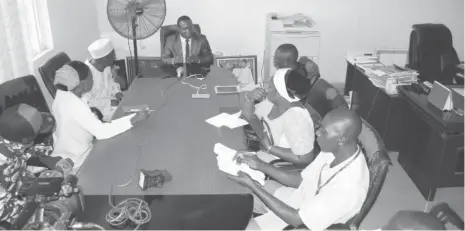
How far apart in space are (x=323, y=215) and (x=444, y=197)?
2.00 m

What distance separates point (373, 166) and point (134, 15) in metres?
2.53

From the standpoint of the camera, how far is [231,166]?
209cm

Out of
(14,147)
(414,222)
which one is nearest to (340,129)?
(414,222)

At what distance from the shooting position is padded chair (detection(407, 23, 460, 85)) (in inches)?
165

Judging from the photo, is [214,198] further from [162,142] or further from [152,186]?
[162,142]

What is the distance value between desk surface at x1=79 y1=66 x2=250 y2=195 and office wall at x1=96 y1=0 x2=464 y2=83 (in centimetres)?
234

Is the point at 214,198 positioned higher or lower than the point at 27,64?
lower

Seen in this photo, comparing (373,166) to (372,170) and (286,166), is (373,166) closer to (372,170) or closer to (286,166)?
(372,170)

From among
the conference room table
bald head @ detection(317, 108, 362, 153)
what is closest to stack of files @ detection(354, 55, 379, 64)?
the conference room table

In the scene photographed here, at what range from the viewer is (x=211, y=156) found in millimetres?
2221

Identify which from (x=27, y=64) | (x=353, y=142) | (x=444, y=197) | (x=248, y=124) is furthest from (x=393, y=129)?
(x=27, y=64)

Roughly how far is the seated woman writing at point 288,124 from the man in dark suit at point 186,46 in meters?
1.70

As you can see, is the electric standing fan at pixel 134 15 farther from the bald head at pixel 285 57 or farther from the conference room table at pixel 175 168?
the bald head at pixel 285 57

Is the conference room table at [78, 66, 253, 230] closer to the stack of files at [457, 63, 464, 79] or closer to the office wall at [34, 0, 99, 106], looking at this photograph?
the office wall at [34, 0, 99, 106]
